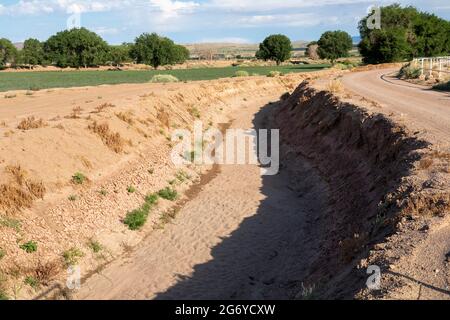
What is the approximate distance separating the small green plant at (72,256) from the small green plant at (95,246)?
48 centimetres

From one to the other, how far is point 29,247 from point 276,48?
142 metres

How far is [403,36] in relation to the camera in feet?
283

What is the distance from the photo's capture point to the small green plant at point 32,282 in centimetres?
1162

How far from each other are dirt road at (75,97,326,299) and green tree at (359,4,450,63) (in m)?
71.9

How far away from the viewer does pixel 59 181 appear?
1585 cm

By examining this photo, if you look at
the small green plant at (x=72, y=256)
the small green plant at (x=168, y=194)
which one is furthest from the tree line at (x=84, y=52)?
the small green plant at (x=72, y=256)

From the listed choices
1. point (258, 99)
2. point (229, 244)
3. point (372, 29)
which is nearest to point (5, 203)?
point (229, 244)

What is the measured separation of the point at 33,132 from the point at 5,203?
17.2 ft

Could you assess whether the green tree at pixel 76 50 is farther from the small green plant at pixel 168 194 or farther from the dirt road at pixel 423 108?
the small green plant at pixel 168 194

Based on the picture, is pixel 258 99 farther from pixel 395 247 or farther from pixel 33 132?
pixel 395 247

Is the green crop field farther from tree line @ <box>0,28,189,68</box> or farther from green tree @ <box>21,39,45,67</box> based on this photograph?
green tree @ <box>21,39,45,67</box>

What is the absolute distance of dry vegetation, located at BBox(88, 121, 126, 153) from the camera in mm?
20609

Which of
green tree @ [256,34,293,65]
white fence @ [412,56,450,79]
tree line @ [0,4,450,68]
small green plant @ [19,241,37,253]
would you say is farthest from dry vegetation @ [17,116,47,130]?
green tree @ [256,34,293,65]
